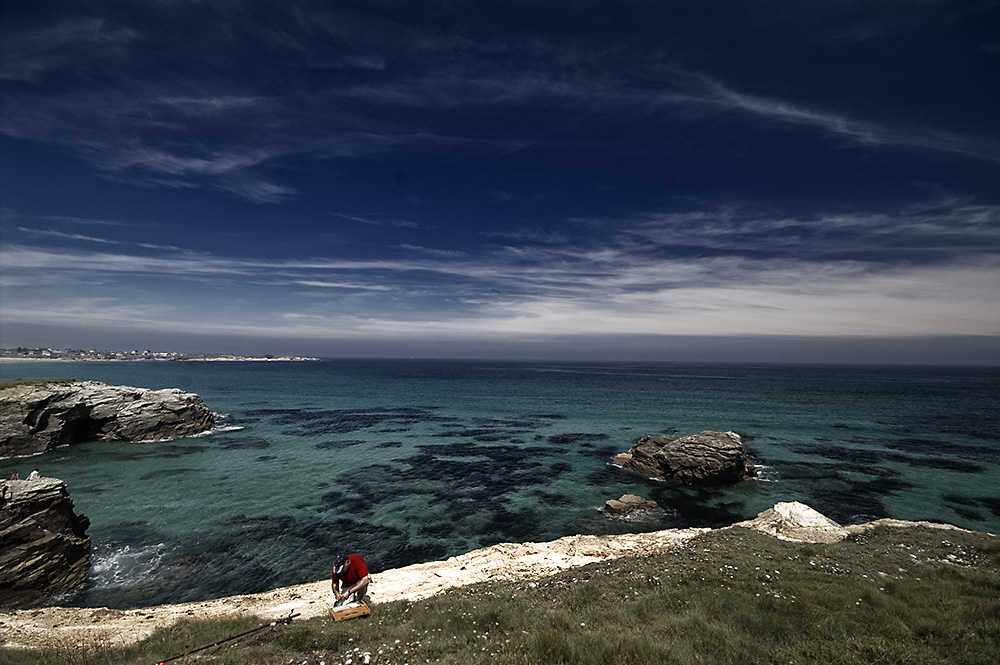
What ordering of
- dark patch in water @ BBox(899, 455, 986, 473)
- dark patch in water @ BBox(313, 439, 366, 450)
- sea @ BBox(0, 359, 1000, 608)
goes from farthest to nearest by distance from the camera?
1. dark patch in water @ BBox(313, 439, 366, 450)
2. dark patch in water @ BBox(899, 455, 986, 473)
3. sea @ BBox(0, 359, 1000, 608)

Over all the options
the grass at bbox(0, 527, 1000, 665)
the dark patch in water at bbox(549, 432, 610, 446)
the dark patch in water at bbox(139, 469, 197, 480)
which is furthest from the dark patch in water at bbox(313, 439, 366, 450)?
the grass at bbox(0, 527, 1000, 665)

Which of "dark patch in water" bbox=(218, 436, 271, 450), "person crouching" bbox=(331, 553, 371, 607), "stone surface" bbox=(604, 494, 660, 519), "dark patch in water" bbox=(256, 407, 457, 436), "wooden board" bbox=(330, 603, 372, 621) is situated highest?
"person crouching" bbox=(331, 553, 371, 607)

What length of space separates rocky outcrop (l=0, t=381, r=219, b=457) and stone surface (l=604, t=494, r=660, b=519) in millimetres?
49787

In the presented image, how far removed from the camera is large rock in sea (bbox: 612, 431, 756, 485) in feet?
103

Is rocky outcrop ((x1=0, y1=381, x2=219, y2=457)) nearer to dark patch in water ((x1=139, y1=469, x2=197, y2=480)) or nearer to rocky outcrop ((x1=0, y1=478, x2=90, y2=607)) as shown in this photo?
dark patch in water ((x1=139, y1=469, x2=197, y2=480))

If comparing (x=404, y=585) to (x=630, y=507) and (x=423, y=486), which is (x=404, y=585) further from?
(x=423, y=486)

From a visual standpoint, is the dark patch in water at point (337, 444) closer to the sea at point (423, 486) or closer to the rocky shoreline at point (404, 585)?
the sea at point (423, 486)

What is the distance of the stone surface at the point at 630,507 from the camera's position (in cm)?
2567

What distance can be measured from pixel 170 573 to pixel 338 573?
39.9 feet

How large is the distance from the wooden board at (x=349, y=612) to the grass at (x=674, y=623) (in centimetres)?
17

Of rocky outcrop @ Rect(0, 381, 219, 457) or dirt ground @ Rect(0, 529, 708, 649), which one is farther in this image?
rocky outcrop @ Rect(0, 381, 219, 457)

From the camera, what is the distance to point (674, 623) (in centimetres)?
977

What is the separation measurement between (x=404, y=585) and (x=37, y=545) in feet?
54.0

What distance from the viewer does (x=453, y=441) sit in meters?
47.8
